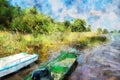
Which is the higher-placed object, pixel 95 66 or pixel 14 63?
pixel 14 63

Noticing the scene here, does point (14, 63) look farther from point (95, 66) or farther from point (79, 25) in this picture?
point (79, 25)

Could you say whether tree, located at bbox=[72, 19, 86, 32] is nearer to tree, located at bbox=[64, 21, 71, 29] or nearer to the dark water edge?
tree, located at bbox=[64, 21, 71, 29]

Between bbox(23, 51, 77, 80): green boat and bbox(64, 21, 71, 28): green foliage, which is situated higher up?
bbox(64, 21, 71, 28): green foliage

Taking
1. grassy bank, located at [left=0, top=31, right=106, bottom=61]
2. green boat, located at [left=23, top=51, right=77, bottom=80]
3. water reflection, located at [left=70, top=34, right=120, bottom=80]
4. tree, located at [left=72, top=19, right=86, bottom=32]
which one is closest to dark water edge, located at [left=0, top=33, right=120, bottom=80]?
water reflection, located at [left=70, top=34, right=120, bottom=80]

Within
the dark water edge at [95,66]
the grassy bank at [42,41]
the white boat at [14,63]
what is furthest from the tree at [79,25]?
the white boat at [14,63]

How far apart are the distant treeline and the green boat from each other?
12.4ft

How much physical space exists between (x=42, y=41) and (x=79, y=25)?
90.3 inches

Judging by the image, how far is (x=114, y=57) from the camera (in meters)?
12.7

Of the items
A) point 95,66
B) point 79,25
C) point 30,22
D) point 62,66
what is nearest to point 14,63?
point 62,66

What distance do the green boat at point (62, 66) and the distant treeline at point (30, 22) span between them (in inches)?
149

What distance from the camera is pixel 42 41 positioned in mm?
14156

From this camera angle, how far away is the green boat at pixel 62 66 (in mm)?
9117

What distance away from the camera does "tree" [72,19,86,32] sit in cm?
1521

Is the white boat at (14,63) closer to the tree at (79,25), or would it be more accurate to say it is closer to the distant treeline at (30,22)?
the distant treeline at (30,22)
